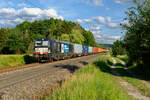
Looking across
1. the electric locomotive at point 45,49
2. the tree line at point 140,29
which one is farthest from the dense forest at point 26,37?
the tree line at point 140,29

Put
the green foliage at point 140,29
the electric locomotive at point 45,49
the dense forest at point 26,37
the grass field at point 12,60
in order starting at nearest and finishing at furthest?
the green foliage at point 140,29 < the grass field at point 12,60 < the electric locomotive at point 45,49 < the dense forest at point 26,37

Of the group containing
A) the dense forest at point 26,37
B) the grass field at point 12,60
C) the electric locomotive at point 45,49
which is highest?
the dense forest at point 26,37

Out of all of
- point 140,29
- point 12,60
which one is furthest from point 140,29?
point 12,60

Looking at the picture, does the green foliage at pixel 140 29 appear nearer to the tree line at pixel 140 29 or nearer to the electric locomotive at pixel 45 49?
the tree line at pixel 140 29

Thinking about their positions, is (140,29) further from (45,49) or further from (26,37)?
(26,37)

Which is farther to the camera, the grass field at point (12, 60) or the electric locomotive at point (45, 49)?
Answer: the electric locomotive at point (45, 49)

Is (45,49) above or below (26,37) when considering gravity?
below

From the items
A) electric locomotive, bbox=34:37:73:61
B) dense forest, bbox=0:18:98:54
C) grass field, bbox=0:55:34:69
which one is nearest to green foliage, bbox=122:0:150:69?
electric locomotive, bbox=34:37:73:61

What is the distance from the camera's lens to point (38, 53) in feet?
70.2

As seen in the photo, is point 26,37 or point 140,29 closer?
point 140,29

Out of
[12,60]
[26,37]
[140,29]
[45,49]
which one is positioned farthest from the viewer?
[26,37]

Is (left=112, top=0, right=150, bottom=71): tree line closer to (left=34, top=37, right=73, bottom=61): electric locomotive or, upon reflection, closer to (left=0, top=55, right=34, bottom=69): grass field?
(left=34, top=37, right=73, bottom=61): electric locomotive

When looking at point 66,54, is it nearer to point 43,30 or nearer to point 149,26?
point 149,26

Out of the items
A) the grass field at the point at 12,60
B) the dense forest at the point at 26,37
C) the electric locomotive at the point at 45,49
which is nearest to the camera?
the grass field at the point at 12,60
